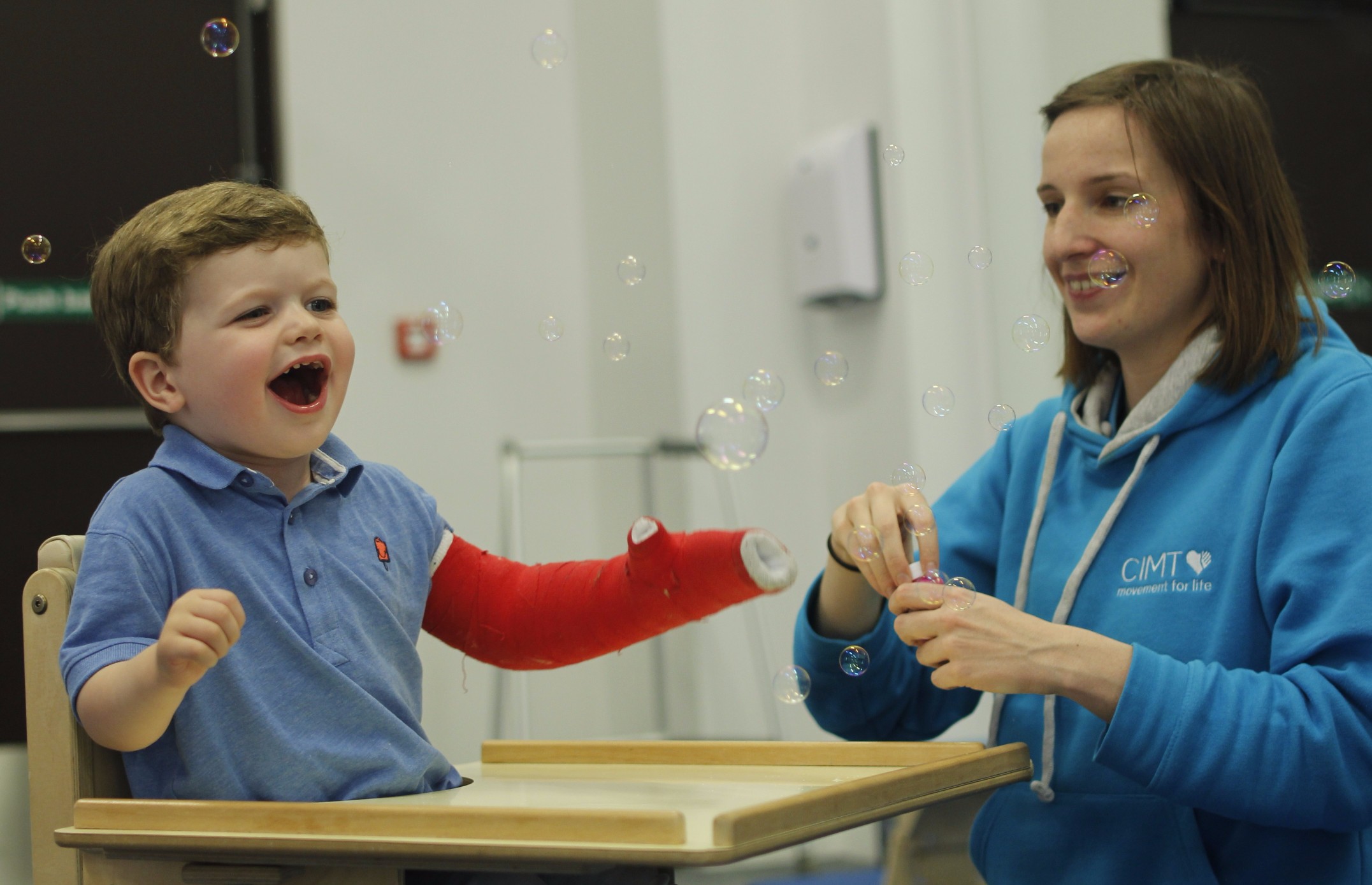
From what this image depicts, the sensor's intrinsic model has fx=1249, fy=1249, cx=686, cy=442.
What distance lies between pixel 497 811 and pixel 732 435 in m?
0.72

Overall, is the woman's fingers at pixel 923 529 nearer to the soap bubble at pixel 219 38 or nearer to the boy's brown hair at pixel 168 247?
the boy's brown hair at pixel 168 247

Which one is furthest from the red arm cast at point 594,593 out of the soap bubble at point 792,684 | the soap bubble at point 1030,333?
the soap bubble at point 1030,333

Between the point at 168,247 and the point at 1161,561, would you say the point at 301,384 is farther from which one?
the point at 1161,561

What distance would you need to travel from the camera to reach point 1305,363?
122 cm

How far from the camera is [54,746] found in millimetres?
958

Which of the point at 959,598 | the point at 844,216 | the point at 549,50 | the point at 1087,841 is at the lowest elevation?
the point at 1087,841

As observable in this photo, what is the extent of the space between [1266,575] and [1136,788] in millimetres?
244

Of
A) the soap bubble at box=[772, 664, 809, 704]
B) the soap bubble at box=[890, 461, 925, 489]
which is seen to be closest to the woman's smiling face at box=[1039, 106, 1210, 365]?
the soap bubble at box=[890, 461, 925, 489]

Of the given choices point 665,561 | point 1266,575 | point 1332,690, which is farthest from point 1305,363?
point 665,561

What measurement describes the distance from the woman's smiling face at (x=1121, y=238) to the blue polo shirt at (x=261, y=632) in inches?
29.8

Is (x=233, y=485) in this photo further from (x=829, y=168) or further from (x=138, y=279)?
(x=829, y=168)

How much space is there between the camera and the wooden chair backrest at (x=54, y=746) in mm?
949

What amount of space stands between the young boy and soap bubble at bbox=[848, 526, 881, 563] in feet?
0.57

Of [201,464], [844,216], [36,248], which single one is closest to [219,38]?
[36,248]
